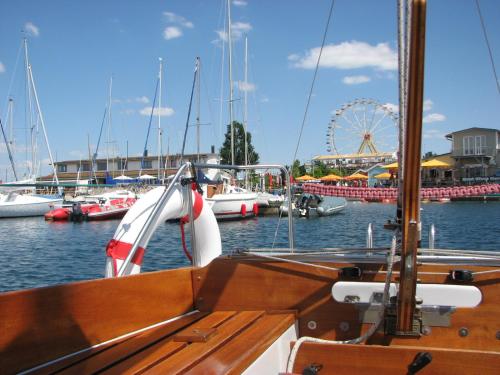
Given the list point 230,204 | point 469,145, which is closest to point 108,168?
point 230,204

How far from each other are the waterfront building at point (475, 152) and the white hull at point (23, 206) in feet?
136

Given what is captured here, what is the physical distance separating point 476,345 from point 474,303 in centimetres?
30

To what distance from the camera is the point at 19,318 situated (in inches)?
91.5

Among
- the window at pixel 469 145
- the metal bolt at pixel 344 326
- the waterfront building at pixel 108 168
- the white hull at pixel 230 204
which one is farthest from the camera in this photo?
the waterfront building at pixel 108 168

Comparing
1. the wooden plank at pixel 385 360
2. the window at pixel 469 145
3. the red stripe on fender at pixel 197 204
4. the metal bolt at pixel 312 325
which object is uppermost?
the window at pixel 469 145

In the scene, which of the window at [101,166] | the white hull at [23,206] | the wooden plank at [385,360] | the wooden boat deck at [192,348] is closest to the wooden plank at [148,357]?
the wooden boat deck at [192,348]

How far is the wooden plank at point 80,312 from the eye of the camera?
7.53ft

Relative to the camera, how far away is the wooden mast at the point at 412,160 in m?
1.97

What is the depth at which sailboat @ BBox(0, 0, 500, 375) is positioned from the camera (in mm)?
2318

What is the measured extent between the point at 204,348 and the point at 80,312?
0.65m

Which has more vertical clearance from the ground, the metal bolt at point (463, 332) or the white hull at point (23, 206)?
the metal bolt at point (463, 332)

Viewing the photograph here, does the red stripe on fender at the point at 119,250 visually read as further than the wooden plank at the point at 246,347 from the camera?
Yes

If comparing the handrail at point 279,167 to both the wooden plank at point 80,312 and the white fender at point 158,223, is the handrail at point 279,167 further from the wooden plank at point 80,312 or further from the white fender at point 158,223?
the wooden plank at point 80,312

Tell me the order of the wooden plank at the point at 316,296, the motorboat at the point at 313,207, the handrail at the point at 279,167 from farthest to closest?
the motorboat at the point at 313,207, the handrail at the point at 279,167, the wooden plank at the point at 316,296
